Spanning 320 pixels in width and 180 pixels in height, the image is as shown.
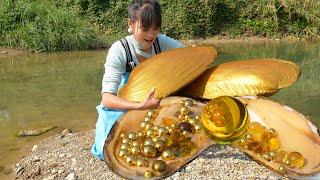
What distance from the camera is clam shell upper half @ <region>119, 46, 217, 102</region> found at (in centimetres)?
A: 201

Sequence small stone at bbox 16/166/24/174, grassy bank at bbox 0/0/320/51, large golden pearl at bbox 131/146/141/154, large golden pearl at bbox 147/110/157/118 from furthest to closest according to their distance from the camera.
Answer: grassy bank at bbox 0/0/320/51 → small stone at bbox 16/166/24/174 → large golden pearl at bbox 147/110/157/118 → large golden pearl at bbox 131/146/141/154

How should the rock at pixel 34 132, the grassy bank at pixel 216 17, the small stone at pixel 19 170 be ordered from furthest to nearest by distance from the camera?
the grassy bank at pixel 216 17, the rock at pixel 34 132, the small stone at pixel 19 170

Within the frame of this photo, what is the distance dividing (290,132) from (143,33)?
829 millimetres

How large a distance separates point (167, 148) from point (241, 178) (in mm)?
1626

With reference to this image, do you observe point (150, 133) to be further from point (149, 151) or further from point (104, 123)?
point (104, 123)

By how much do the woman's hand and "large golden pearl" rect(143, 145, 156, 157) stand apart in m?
0.24

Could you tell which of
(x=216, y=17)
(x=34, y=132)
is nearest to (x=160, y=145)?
(x=34, y=132)

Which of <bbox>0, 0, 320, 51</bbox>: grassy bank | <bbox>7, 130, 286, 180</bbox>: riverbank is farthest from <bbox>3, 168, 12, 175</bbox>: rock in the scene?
<bbox>0, 0, 320, 51</bbox>: grassy bank

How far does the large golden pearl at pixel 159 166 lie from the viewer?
1621 millimetres

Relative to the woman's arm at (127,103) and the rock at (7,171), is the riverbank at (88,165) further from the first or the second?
the woman's arm at (127,103)

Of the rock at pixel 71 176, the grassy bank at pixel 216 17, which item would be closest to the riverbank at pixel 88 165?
the rock at pixel 71 176

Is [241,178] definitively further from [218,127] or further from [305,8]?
[305,8]

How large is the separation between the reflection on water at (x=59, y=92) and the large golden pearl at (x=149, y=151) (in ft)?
9.21

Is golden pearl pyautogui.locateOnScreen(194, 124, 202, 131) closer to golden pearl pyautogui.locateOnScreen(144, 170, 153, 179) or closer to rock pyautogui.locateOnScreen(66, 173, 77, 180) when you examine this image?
golden pearl pyautogui.locateOnScreen(144, 170, 153, 179)
